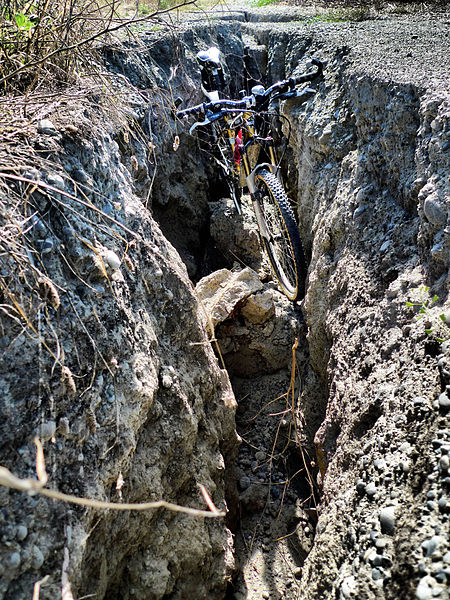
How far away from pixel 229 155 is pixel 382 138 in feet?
6.88

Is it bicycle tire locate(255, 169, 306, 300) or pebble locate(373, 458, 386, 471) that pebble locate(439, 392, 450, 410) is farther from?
bicycle tire locate(255, 169, 306, 300)

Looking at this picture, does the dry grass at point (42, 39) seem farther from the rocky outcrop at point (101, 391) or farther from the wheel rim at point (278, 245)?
the wheel rim at point (278, 245)

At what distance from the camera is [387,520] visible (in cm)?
159

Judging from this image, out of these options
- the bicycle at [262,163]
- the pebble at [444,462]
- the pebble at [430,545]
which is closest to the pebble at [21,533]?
the pebble at [430,545]

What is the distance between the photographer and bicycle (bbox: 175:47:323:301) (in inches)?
142

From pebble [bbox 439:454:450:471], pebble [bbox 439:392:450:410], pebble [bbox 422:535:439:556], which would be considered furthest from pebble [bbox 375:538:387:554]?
pebble [bbox 439:392:450:410]

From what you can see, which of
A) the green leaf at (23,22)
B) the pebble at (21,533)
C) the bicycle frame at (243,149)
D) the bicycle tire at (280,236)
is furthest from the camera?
the bicycle frame at (243,149)

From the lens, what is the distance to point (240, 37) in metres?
6.71

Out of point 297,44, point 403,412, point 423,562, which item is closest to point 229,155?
point 297,44

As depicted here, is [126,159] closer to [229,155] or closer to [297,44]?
[229,155]

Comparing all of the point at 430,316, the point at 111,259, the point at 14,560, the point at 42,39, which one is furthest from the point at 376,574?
the point at 42,39

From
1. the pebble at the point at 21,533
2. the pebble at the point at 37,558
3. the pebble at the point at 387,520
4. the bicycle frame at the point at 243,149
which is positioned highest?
the bicycle frame at the point at 243,149

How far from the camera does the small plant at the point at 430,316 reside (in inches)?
73.2

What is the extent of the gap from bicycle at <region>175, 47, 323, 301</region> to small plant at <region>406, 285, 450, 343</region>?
1.52m
